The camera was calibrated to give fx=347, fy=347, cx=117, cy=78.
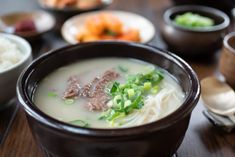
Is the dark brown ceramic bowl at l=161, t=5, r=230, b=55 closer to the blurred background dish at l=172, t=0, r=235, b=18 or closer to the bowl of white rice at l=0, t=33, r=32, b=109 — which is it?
the blurred background dish at l=172, t=0, r=235, b=18

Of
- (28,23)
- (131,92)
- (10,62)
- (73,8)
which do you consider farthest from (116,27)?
(131,92)

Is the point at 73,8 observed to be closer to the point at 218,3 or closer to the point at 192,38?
the point at 192,38

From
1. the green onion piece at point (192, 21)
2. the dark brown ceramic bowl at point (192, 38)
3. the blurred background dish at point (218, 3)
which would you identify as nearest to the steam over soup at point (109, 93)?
the dark brown ceramic bowl at point (192, 38)

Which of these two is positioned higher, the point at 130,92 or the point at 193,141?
the point at 130,92

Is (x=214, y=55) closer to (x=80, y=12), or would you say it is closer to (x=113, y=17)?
(x=113, y=17)

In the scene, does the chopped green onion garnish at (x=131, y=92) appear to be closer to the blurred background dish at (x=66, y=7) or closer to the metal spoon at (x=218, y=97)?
the metal spoon at (x=218, y=97)

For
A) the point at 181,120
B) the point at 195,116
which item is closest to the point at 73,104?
the point at 181,120
